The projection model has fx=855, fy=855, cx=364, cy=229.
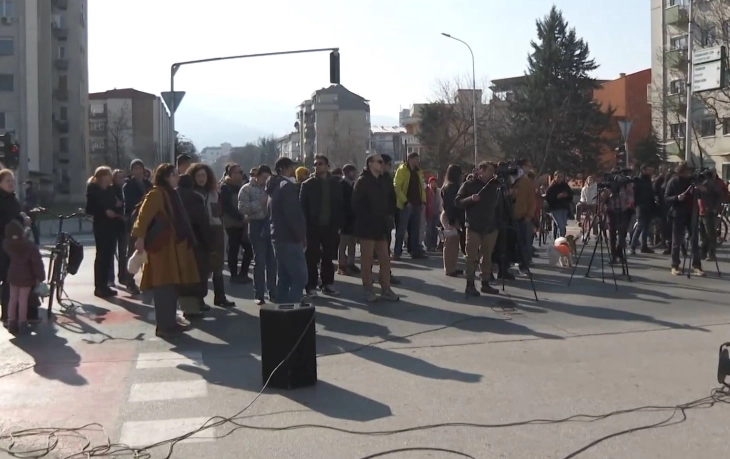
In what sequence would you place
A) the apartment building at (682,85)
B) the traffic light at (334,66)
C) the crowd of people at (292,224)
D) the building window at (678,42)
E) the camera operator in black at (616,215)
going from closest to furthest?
the crowd of people at (292,224), the camera operator in black at (616,215), the traffic light at (334,66), the apartment building at (682,85), the building window at (678,42)

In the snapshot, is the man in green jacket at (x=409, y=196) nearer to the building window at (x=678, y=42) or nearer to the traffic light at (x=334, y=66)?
the traffic light at (x=334, y=66)

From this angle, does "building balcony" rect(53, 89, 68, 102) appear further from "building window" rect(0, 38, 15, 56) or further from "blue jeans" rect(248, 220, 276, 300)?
"blue jeans" rect(248, 220, 276, 300)

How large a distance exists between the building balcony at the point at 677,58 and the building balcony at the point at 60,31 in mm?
50077

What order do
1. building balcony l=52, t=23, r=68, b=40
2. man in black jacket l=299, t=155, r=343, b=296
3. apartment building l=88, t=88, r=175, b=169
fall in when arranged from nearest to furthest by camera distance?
man in black jacket l=299, t=155, r=343, b=296 < building balcony l=52, t=23, r=68, b=40 < apartment building l=88, t=88, r=175, b=169

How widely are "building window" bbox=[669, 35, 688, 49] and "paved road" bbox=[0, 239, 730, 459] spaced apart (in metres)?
45.5

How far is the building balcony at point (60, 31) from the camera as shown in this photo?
73.4 m

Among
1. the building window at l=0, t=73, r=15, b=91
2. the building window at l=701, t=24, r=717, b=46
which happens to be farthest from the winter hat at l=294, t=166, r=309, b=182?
the building window at l=0, t=73, r=15, b=91

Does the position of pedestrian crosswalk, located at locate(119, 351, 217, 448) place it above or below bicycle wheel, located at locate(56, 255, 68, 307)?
below

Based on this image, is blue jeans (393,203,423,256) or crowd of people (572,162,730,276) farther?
blue jeans (393,203,423,256)

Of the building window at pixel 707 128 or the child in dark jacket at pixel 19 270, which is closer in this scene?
the child in dark jacket at pixel 19 270

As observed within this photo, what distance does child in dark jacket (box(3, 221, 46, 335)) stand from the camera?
949 cm

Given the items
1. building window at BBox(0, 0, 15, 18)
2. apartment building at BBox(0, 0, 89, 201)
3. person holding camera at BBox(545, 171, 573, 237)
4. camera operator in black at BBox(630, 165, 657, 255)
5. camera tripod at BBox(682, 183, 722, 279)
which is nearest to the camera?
camera tripod at BBox(682, 183, 722, 279)

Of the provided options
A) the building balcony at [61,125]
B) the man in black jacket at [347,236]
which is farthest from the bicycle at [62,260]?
the building balcony at [61,125]

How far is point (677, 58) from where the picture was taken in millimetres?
50781
